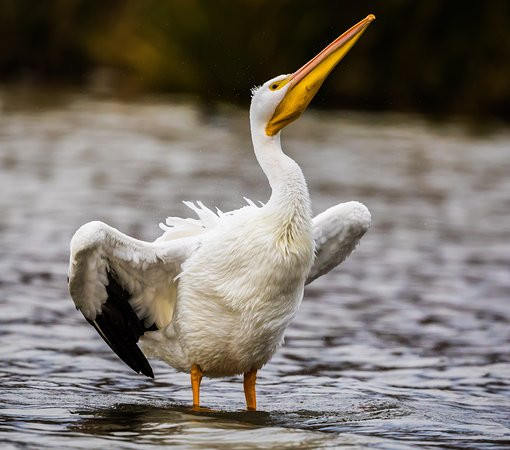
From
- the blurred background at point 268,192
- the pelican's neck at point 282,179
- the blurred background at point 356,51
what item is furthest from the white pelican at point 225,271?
the blurred background at point 356,51

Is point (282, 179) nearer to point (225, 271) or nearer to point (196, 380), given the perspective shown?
point (225, 271)

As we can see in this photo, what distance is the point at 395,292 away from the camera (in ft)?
31.1

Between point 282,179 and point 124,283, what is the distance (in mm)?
947

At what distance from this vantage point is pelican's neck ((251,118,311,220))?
584cm

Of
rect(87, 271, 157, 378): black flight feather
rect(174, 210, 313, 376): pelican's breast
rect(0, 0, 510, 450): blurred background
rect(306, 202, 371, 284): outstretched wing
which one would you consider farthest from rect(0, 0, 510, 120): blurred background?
rect(174, 210, 313, 376): pelican's breast

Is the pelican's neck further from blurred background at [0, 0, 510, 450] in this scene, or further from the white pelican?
blurred background at [0, 0, 510, 450]

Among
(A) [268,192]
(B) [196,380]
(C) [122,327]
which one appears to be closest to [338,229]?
(B) [196,380]

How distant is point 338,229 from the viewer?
643 centimetres

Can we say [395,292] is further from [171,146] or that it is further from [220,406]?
[171,146]

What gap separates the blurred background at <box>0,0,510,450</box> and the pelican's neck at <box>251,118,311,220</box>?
1.02m

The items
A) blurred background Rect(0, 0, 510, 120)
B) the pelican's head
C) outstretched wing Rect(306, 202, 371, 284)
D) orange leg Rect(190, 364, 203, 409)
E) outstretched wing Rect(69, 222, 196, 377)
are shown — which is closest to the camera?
outstretched wing Rect(69, 222, 196, 377)

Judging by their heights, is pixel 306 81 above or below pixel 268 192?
below

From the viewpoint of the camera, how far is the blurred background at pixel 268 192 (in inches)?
243

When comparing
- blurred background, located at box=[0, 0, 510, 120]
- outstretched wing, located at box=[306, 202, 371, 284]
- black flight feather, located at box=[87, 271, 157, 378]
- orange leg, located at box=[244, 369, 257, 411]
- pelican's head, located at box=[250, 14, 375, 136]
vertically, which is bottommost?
orange leg, located at box=[244, 369, 257, 411]
